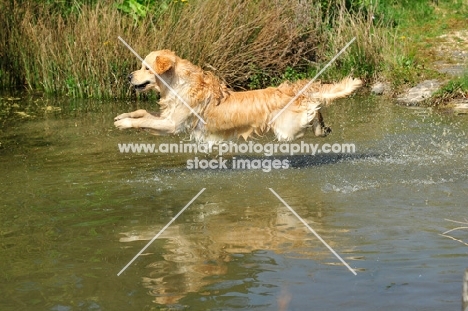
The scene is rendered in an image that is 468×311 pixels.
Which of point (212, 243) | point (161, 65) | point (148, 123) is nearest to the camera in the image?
point (212, 243)

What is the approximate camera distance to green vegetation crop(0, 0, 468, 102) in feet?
39.9

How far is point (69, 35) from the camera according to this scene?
12.6m

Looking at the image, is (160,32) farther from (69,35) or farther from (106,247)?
(106,247)

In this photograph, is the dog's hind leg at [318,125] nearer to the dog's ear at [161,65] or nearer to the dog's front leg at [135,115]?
the dog's ear at [161,65]

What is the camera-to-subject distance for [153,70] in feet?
27.6

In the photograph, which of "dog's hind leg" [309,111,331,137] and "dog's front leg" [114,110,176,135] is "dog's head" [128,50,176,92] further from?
"dog's hind leg" [309,111,331,137]

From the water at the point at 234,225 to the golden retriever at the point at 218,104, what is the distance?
467mm

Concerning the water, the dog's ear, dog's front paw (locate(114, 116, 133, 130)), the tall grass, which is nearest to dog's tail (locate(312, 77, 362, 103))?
the water

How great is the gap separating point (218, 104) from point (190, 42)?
3738 millimetres

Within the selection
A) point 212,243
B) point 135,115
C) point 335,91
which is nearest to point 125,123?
point 135,115

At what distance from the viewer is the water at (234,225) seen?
5.12 m

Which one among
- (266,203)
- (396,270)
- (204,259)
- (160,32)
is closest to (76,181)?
(266,203)

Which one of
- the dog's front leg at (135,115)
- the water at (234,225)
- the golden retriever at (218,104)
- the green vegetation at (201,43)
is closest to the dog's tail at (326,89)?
the golden retriever at (218,104)

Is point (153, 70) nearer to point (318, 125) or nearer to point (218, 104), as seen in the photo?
Answer: point (218, 104)
